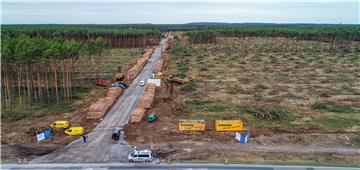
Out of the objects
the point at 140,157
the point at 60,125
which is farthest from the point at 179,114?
the point at 60,125

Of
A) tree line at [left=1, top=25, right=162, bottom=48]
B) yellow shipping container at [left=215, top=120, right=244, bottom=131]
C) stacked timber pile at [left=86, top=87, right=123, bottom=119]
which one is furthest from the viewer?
tree line at [left=1, top=25, right=162, bottom=48]

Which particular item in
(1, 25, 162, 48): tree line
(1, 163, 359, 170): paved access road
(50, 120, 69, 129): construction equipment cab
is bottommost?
(1, 163, 359, 170): paved access road

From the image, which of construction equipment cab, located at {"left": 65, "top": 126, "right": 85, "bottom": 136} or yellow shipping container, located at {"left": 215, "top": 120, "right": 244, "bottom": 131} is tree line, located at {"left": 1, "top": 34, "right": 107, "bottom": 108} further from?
yellow shipping container, located at {"left": 215, "top": 120, "right": 244, "bottom": 131}

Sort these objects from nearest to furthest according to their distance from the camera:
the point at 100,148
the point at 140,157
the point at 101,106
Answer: the point at 140,157 < the point at 100,148 < the point at 101,106

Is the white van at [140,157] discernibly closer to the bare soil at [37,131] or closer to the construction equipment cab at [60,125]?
the bare soil at [37,131]

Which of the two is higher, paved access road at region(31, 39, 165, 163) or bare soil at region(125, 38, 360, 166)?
bare soil at region(125, 38, 360, 166)

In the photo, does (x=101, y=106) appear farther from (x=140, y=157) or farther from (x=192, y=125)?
(x=140, y=157)

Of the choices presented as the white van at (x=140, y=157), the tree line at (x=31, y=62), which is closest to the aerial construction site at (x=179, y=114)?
the white van at (x=140, y=157)

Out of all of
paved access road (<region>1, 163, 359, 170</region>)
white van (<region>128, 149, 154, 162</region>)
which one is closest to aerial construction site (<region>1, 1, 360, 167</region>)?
white van (<region>128, 149, 154, 162</region>)

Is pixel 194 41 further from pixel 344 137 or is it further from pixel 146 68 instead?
pixel 344 137
